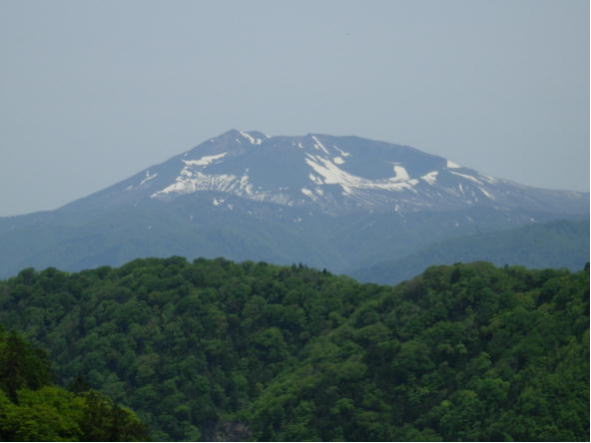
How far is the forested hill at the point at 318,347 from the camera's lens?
3905 inches

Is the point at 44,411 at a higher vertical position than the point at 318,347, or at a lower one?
higher

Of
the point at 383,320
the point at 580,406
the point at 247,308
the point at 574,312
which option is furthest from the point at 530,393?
the point at 247,308

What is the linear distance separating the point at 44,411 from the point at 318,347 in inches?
2443

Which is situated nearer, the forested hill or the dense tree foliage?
the dense tree foliage

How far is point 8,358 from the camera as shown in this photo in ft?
223

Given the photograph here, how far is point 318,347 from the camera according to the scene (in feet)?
393

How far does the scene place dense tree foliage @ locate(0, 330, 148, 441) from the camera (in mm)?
57750

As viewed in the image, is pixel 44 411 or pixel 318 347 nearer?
pixel 44 411

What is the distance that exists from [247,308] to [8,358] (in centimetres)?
6434

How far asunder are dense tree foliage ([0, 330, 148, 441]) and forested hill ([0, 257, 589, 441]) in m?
37.6

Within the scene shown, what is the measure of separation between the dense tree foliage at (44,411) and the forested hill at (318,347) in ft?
123

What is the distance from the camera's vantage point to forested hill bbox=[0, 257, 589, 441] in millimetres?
99188

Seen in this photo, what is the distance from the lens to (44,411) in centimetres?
6078

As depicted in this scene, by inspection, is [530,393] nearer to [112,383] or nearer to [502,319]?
[502,319]
